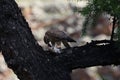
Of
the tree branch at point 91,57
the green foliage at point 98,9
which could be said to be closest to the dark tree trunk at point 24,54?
the tree branch at point 91,57

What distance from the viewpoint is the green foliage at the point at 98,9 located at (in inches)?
90.4

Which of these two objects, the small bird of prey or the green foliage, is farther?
the small bird of prey

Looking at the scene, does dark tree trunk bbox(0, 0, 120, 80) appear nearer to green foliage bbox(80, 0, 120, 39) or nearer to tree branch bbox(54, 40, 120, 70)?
tree branch bbox(54, 40, 120, 70)

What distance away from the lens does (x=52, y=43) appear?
2.43 metres

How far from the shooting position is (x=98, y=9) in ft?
7.84

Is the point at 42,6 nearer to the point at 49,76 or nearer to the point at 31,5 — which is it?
the point at 31,5

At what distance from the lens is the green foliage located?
2295mm

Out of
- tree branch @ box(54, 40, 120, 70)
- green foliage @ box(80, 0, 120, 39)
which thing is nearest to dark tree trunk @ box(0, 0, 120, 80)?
tree branch @ box(54, 40, 120, 70)

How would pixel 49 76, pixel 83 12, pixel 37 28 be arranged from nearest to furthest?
pixel 49 76 < pixel 83 12 < pixel 37 28

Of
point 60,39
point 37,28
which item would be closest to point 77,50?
point 60,39

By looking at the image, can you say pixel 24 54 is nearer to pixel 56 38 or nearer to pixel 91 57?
pixel 56 38

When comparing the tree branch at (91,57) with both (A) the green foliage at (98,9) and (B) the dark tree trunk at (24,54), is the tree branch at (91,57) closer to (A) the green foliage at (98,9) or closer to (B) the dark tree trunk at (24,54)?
(B) the dark tree trunk at (24,54)

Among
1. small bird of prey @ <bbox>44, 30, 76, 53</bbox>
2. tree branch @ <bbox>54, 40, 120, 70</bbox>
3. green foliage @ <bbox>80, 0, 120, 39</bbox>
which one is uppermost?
green foliage @ <bbox>80, 0, 120, 39</bbox>

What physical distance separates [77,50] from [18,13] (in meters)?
0.30
